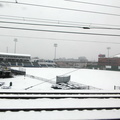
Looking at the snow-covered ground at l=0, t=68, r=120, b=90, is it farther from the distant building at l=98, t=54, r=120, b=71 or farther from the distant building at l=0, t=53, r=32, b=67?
the distant building at l=98, t=54, r=120, b=71

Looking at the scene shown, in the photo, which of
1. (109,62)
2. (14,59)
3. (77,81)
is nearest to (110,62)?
(109,62)

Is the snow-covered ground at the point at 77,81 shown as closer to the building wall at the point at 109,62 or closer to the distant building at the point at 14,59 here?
the distant building at the point at 14,59

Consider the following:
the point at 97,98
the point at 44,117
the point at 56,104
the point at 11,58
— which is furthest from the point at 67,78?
the point at 11,58

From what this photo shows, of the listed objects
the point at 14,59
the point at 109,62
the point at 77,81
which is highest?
the point at 14,59

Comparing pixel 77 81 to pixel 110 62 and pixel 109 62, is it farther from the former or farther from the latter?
pixel 109 62

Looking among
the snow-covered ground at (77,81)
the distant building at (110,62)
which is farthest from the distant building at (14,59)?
the distant building at (110,62)

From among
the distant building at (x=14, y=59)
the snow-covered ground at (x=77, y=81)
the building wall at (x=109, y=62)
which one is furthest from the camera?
the building wall at (x=109, y=62)

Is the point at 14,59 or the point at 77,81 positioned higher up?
the point at 14,59

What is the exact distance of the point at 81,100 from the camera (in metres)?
6.79

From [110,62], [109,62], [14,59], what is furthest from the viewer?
[109,62]

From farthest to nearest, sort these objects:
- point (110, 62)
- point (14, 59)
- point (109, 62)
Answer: point (109, 62)
point (110, 62)
point (14, 59)

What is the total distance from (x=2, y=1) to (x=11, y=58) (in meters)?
59.9

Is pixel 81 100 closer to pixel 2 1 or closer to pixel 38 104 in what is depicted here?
pixel 38 104

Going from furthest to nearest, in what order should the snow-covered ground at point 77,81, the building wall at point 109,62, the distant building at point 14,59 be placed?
the building wall at point 109,62, the distant building at point 14,59, the snow-covered ground at point 77,81
